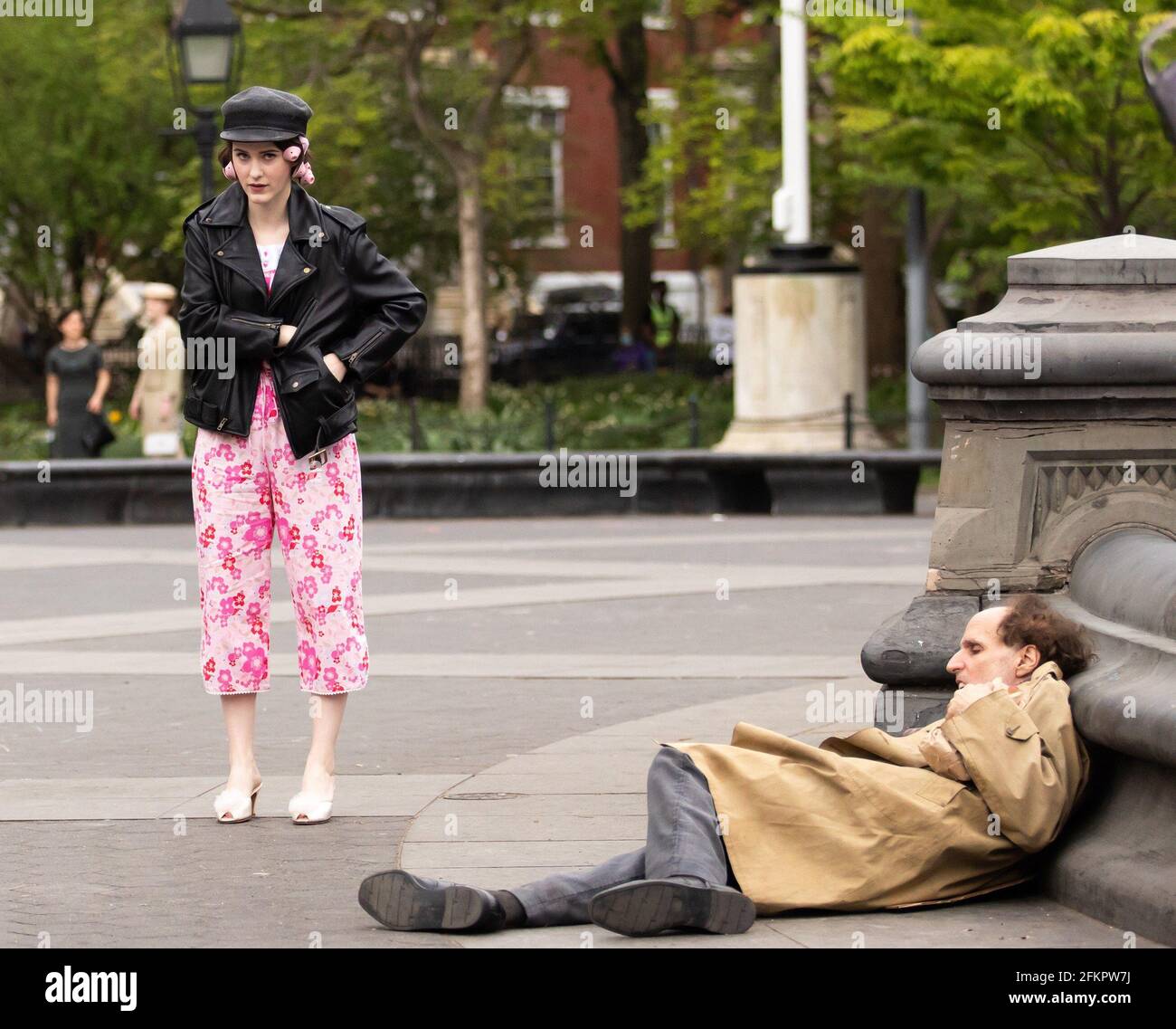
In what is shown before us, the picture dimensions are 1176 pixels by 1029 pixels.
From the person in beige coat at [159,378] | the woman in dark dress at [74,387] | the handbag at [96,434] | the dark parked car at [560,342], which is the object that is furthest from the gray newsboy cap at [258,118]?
the dark parked car at [560,342]

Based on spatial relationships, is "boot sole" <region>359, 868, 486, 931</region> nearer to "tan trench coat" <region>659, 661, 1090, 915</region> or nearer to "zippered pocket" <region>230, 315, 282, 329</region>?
"tan trench coat" <region>659, 661, 1090, 915</region>

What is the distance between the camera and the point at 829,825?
198 inches

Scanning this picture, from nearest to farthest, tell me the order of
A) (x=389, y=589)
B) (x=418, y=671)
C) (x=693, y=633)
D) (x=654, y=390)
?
(x=418, y=671)
(x=693, y=633)
(x=389, y=589)
(x=654, y=390)

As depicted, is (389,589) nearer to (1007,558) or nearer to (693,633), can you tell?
(693,633)

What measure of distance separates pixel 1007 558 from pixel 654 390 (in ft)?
70.4

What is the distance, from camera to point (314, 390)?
625cm

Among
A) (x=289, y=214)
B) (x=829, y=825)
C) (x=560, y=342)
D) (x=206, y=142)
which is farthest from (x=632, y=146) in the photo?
(x=829, y=825)

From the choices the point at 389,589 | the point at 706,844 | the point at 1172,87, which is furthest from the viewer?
the point at 389,589

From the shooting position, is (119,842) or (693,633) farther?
(693,633)

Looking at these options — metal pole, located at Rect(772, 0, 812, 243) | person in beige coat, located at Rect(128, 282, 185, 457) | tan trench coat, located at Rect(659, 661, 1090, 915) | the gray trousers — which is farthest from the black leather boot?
metal pole, located at Rect(772, 0, 812, 243)

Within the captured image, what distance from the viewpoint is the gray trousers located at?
488 centimetres

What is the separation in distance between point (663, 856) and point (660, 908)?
0.13 m

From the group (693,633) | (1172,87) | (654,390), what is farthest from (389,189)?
(1172,87)

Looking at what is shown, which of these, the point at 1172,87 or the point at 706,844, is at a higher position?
the point at 1172,87
